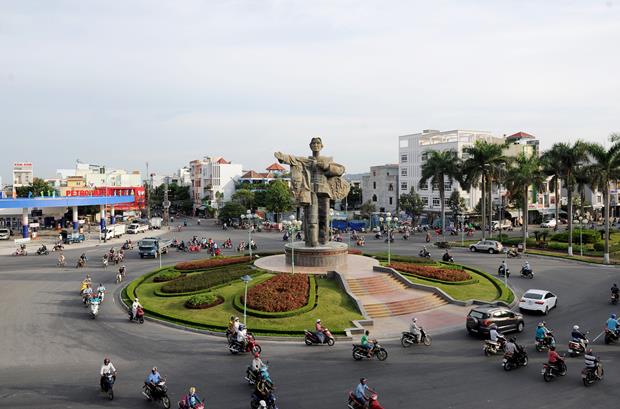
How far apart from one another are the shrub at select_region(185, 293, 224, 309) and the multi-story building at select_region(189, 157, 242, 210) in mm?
84508

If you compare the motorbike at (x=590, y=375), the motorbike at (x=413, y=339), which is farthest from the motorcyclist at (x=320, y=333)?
the motorbike at (x=590, y=375)

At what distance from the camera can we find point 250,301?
26.3m

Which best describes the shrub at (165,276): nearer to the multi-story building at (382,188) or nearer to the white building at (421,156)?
the white building at (421,156)

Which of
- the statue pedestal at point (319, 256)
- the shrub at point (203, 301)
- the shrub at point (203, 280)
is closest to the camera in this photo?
the shrub at point (203, 301)

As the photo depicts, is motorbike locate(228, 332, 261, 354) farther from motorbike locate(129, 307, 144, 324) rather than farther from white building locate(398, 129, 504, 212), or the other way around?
white building locate(398, 129, 504, 212)

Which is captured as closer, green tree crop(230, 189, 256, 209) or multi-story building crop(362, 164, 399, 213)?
green tree crop(230, 189, 256, 209)

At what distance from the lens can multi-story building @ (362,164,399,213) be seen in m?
93.9

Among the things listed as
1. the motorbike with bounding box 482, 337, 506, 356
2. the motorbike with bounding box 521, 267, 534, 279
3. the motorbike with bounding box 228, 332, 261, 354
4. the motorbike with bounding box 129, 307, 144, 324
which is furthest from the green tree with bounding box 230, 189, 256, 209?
the motorbike with bounding box 482, 337, 506, 356

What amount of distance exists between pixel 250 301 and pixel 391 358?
29.8 feet

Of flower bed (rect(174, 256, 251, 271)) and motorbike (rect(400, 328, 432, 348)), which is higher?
flower bed (rect(174, 256, 251, 271))

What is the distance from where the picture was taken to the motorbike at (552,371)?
56.9 feet

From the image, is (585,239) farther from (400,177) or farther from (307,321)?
(307,321)

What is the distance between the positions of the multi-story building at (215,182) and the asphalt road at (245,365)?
85.9 meters

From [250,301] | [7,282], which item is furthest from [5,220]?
[250,301]
